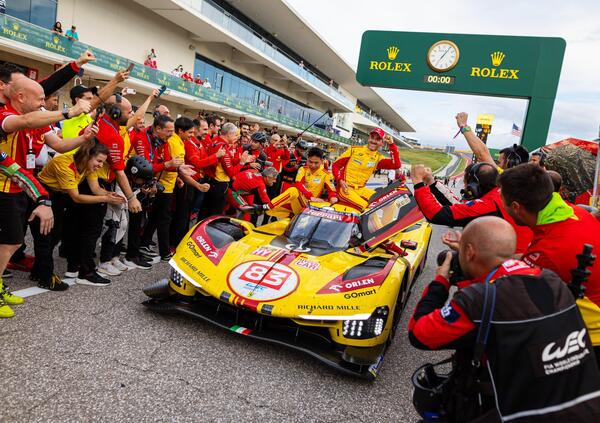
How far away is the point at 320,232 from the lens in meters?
4.20

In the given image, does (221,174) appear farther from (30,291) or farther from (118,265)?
(30,291)

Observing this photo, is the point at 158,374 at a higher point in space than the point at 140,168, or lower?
lower

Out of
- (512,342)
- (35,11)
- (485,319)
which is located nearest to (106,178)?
(485,319)

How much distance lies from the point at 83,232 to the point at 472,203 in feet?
11.7

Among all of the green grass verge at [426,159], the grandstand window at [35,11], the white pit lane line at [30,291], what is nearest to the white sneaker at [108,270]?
the white pit lane line at [30,291]

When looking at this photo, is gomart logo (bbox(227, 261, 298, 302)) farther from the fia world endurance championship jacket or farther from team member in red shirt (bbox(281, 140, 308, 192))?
team member in red shirt (bbox(281, 140, 308, 192))

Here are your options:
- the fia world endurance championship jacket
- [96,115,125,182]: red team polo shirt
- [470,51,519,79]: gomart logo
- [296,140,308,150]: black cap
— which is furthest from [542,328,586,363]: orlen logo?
[470,51,519,79]: gomart logo

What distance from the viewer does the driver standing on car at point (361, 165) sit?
6.16 meters

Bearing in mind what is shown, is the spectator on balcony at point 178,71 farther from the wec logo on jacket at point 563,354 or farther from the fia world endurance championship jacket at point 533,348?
the wec logo on jacket at point 563,354

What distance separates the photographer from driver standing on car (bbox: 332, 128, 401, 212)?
20.2 ft

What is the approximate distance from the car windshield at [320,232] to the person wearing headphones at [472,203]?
Answer: 1190mm

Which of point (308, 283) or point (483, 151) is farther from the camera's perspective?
point (483, 151)

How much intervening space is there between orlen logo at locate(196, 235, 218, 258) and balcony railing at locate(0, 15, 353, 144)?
12.9 metres

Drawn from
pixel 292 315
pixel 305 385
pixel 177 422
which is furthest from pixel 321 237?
pixel 177 422
